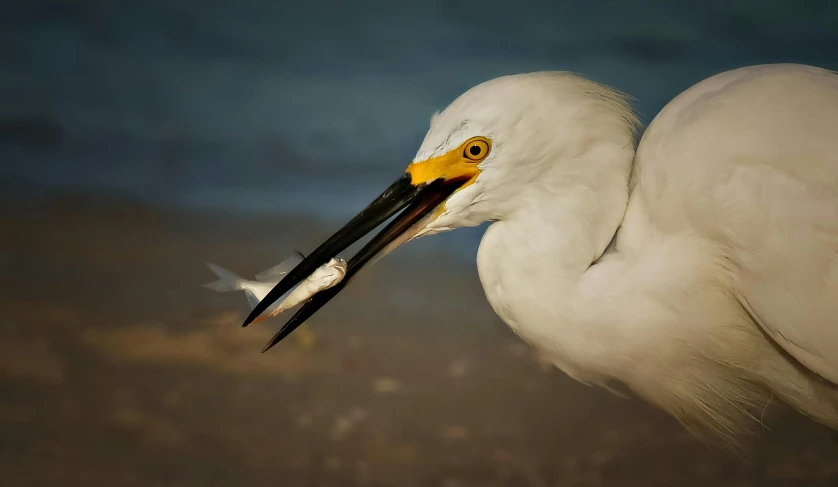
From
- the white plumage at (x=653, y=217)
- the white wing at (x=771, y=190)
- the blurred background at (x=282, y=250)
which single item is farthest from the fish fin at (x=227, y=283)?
the white wing at (x=771, y=190)

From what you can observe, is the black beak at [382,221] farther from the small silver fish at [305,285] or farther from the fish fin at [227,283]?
the fish fin at [227,283]

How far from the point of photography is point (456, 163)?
1.04 metres

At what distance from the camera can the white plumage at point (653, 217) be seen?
3.15 feet

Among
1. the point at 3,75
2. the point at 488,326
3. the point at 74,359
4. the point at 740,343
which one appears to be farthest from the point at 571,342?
the point at 3,75

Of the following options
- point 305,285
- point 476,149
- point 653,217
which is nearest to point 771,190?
point 653,217

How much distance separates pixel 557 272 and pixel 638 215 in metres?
0.20

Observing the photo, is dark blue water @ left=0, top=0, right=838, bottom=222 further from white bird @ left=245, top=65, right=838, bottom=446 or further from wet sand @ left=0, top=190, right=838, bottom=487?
white bird @ left=245, top=65, right=838, bottom=446

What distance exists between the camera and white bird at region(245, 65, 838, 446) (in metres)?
0.96

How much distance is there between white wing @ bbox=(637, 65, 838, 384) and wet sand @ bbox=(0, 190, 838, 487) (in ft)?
2.34

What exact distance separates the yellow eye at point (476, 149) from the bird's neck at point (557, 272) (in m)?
0.11

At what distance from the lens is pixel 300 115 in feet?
5.47

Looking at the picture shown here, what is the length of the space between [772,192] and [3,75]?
186cm

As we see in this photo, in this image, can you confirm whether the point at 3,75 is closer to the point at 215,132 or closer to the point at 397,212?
the point at 215,132

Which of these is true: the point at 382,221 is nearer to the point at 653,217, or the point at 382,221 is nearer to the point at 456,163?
the point at 456,163
